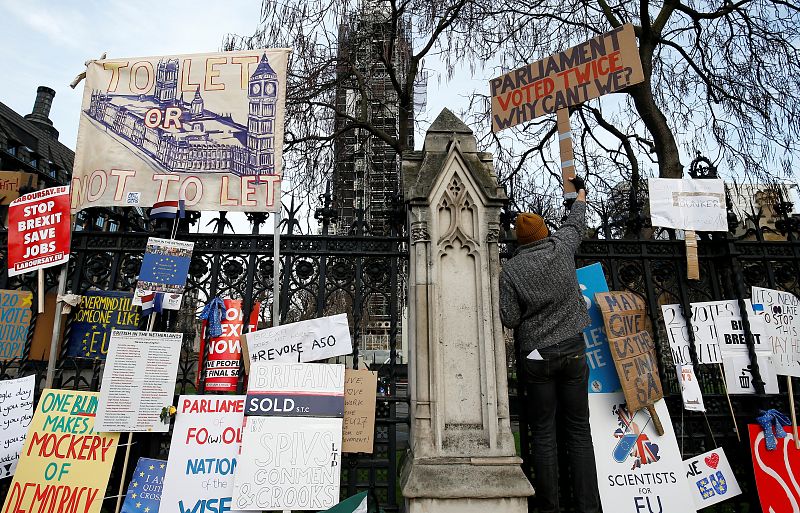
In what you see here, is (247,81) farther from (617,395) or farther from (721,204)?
(721,204)

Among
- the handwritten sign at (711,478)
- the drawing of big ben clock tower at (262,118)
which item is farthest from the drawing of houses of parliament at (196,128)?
the handwritten sign at (711,478)

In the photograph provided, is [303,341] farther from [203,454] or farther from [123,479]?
[123,479]

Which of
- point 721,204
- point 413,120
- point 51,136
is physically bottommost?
point 721,204

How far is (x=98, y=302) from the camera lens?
412cm

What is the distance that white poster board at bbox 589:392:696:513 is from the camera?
12.0 ft

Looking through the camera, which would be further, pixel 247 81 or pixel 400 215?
pixel 247 81

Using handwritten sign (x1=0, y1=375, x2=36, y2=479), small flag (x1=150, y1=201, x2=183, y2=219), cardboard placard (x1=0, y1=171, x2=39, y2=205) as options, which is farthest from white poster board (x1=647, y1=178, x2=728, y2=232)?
cardboard placard (x1=0, y1=171, x2=39, y2=205)

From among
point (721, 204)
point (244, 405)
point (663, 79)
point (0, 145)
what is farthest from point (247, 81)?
point (0, 145)

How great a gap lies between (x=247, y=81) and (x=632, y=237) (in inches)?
170

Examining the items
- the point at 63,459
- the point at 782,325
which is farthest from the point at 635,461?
the point at 63,459

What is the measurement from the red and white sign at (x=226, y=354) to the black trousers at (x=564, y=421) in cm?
247

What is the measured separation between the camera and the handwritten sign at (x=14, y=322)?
13.4ft

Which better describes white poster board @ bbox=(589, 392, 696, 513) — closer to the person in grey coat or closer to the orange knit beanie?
the person in grey coat

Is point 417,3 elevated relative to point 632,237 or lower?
elevated
